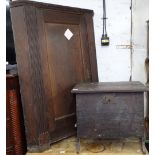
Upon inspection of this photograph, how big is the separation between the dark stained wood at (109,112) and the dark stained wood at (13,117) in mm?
587

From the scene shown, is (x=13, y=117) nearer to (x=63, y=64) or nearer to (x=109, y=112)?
(x=63, y=64)

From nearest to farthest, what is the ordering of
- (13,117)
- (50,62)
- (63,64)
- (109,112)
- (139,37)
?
(109,112) < (13,117) < (50,62) < (63,64) < (139,37)

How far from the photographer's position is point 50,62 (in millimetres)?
2289

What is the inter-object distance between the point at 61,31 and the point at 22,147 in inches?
49.9

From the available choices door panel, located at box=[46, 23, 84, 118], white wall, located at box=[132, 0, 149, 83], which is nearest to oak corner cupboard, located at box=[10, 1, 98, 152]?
door panel, located at box=[46, 23, 84, 118]

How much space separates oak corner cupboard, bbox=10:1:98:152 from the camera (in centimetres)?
212

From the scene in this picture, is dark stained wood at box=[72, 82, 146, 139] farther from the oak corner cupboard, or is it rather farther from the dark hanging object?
the dark hanging object

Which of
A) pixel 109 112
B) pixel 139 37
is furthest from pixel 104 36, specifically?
pixel 109 112

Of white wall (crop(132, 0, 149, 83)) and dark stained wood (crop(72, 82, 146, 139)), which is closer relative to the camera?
dark stained wood (crop(72, 82, 146, 139))

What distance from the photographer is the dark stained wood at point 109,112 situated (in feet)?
6.63

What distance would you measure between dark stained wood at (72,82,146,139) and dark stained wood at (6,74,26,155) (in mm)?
587

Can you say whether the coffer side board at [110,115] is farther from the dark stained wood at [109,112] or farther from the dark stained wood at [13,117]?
the dark stained wood at [13,117]

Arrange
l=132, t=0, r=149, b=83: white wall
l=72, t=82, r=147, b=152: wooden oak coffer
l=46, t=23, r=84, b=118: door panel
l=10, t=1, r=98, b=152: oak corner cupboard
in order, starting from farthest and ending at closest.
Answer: l=132, t=0, r=149, b=83: white wall → l=46, t=23, r=84, b=118: door panel → l=10, t=1, r=98, b=152: oak corner cupboard → l=72, t=82, r=147, b=152: wooden oak coffer

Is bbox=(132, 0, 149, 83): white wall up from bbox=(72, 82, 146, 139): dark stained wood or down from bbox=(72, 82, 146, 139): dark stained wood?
up
